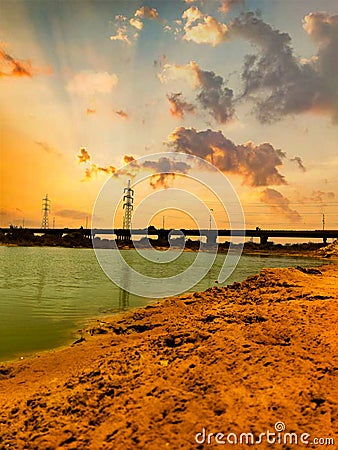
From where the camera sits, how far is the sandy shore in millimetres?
3137

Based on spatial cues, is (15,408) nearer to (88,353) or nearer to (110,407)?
(110,407)

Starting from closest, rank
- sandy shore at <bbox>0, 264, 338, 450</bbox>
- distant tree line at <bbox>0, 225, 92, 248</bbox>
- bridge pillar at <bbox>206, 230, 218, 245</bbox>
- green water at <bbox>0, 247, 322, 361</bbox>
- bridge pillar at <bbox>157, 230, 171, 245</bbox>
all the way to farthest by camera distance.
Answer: sandy shore at <bbox>0, 264, 338, 450</bbox>
green water at <bbox>0, 247, 322, 361</bbox>
distant tree line at <bbox>0, 225, 92, 248</bbox>
bridge pillar at <bbox>206, 230, 218, 245</bbox>
bridge pillar at <bbox>157, 230, 171, 245</bbox>

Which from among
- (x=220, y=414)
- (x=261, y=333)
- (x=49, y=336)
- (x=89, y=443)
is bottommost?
(x=49, y=336)

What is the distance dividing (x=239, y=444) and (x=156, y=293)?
12.9m

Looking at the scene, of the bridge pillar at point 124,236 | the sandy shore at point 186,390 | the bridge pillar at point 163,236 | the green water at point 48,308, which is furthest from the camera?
the bridge pillar at point 124,236

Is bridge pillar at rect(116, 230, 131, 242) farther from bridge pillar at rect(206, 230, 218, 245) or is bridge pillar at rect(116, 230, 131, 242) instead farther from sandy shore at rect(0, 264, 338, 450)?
sandy shore at rect(0, 264, 338, 450)

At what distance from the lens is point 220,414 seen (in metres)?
3.26

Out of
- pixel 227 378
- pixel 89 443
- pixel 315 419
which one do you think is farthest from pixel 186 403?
pixel 315 419

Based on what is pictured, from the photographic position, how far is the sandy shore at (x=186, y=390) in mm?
3137

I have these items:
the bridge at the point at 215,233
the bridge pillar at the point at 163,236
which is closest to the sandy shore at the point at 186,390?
the bridge at the point at 215,233

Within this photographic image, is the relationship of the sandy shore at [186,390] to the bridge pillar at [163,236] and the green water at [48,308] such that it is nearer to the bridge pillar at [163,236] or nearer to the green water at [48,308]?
the green water at [48,308]

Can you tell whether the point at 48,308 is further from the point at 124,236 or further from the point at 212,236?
the point at 124,236

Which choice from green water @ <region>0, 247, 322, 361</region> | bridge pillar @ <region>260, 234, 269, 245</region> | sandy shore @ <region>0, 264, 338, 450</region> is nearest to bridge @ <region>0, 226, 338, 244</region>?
bridge pillar @ <region>260, 234, 269, 245</region>

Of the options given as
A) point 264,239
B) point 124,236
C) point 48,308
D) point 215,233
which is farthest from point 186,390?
point 124,236
